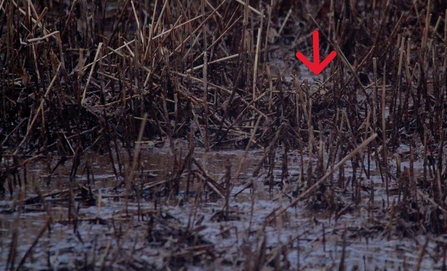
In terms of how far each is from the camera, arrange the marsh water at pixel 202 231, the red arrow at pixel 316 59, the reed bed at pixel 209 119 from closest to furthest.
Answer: the marsh water at pixel 202 231, the reed bed at pixel 209 119, the red arrow at pixel 316 59

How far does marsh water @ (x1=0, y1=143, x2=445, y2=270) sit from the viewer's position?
9.53 feet

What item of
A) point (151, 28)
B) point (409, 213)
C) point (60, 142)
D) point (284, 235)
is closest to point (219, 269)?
point (284, 235)

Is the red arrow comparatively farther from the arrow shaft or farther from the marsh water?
the marsh water

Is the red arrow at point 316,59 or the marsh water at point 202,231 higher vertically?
the red arrow at point 316,59

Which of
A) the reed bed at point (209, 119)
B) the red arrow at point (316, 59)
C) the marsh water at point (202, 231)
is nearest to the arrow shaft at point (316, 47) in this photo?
the red arrow at point (316, 59)

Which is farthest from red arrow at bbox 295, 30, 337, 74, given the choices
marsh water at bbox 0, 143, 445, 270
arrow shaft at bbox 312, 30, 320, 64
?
marsh water at bbox 0, 143, 445, 270

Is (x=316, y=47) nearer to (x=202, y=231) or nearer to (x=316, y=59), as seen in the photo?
(x=316, y=59)

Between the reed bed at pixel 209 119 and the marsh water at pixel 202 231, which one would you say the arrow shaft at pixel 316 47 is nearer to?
the reed bed at pixel 209 119

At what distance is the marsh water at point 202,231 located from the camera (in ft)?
9.53

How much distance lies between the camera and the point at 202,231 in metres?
3.21

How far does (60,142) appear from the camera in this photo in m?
4.09

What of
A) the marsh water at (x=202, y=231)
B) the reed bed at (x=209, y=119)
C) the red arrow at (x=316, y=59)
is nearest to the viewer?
the marsh water at (x=202, y=231)

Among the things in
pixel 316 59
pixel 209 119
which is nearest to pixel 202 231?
pixel 209 119

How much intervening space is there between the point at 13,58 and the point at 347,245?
2296 millimetres
